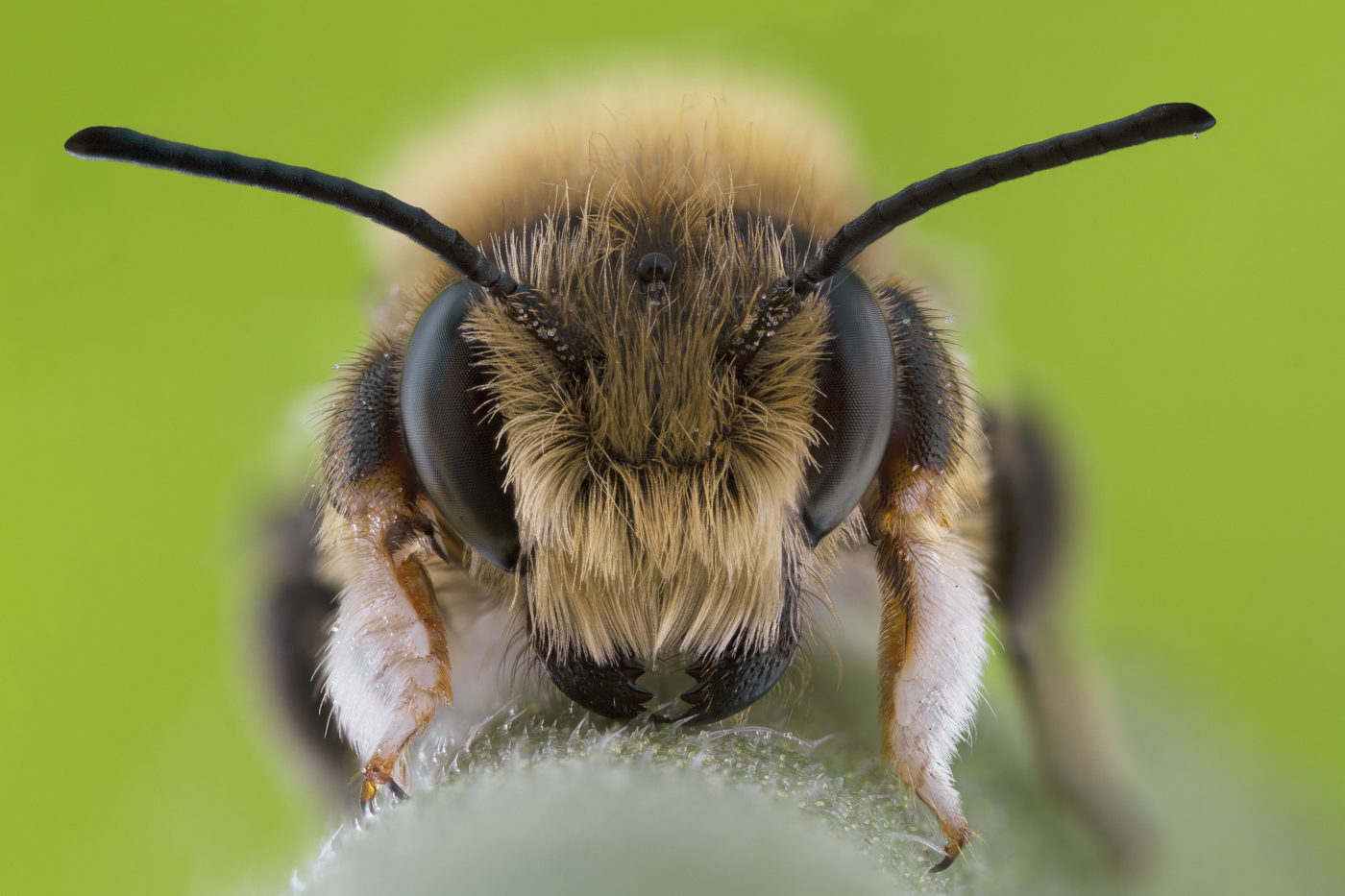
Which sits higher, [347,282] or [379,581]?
[347,282]

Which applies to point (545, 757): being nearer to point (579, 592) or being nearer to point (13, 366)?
point (579, 592)

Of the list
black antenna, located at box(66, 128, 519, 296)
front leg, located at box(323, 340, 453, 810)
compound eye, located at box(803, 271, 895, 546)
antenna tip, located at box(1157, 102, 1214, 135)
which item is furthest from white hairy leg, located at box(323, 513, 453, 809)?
antenna tip, located at box(1157, 102, 1214, 135)

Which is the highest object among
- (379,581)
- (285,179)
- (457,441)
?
(285,179)

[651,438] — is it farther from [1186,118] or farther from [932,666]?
[1186,118]

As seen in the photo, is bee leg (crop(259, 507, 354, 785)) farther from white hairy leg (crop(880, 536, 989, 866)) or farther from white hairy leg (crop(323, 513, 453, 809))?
white hairy leg (crop(880, 536, 989, 866))

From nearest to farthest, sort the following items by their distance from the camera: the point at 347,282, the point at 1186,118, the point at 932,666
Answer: the point at 1186,118
the point at 932,666
the point at 347,282

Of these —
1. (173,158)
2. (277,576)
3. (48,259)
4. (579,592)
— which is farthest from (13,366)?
(579,592)

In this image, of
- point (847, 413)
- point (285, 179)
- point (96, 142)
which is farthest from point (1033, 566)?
point (96, 142)
